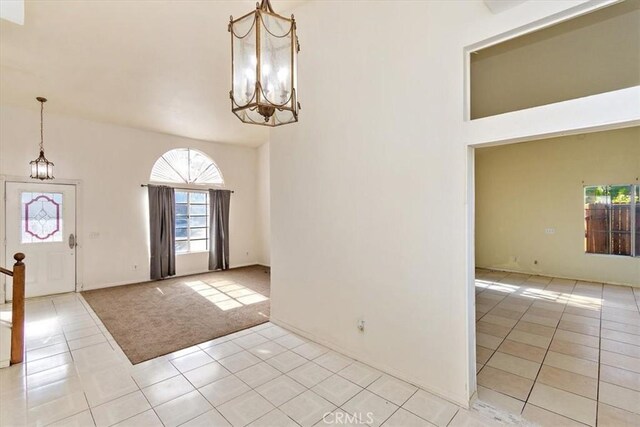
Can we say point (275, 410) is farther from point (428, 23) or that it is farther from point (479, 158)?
point (479, 158)

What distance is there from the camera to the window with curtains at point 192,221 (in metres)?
6.89

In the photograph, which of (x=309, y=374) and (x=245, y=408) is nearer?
(x=245, y=408)

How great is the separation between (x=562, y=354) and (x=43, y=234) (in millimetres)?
7875

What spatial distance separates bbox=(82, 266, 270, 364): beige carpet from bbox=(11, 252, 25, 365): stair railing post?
842 millimetres

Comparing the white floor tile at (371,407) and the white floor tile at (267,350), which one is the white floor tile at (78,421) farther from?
the white floor tile at (371,407)

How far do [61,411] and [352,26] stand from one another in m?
4.27

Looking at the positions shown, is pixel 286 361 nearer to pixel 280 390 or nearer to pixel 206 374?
pixel 280 390

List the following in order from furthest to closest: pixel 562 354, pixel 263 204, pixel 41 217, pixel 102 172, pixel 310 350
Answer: pixel 263 204 < pixel 102 172 < pixel 41 217 < pixel 310 350 < pixel 562 354

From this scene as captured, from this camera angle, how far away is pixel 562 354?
3.11 meters

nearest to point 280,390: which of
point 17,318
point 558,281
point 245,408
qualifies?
point 245,408

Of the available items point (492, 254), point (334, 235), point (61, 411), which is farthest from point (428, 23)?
point (492, 254)

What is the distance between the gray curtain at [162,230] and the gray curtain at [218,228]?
0.89 meters

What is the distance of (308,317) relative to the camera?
3.55 meters
